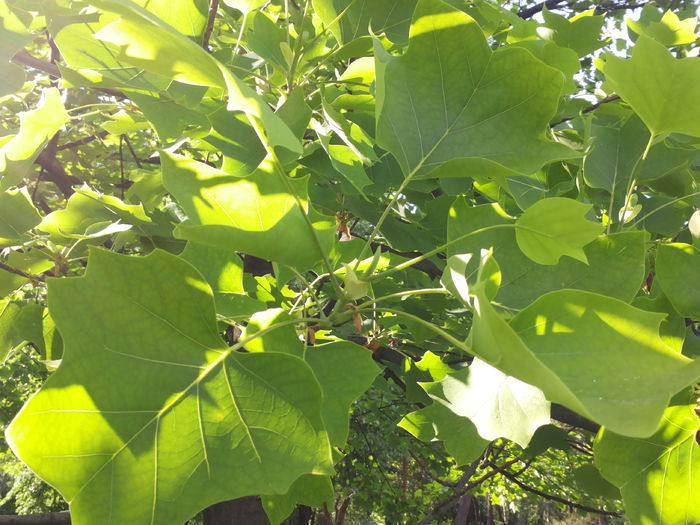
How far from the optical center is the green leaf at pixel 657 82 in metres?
1.00

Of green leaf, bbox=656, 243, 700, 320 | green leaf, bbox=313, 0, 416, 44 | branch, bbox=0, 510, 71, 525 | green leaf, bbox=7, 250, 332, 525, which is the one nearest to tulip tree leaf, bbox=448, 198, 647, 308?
green leaf, bbox=656, 243, 700, 320

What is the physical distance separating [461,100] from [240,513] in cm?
176

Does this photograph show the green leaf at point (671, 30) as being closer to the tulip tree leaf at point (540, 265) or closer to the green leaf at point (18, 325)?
the tulip tree leaf at point (540, 265)

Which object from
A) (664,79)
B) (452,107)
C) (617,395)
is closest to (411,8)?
(452,107)

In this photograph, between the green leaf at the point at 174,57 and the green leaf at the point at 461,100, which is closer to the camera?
the green leaf at the point at 174,57

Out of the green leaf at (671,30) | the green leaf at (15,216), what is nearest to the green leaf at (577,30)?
the green leaf at (671,30)

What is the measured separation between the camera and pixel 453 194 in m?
1.50

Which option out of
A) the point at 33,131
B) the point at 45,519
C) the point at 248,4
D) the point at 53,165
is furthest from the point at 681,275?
the point at 45,519

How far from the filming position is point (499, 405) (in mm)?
946

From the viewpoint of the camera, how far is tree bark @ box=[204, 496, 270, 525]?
2.06 metres

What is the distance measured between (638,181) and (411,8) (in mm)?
739

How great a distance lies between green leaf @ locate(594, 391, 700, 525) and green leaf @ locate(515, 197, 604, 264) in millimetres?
453

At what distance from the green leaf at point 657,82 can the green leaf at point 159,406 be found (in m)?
0.80

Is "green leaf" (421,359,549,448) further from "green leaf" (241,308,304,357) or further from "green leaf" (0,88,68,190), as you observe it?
"green leaf" (0,88,68,190)
